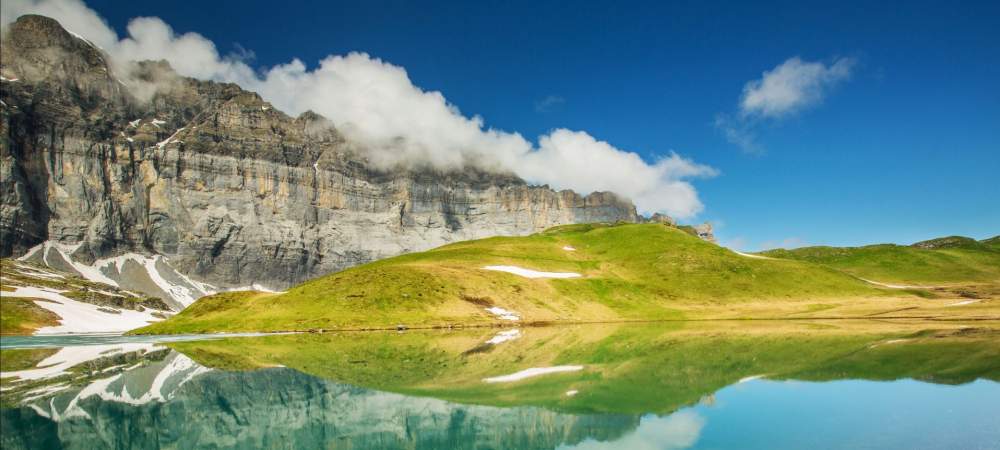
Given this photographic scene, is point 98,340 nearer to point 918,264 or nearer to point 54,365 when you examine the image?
point 54,365

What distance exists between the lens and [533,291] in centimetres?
9912

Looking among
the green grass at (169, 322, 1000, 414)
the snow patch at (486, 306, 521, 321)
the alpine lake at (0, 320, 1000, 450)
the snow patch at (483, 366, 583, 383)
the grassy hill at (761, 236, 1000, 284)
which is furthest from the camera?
the grassy hill at (761, 236, 1000, 284)

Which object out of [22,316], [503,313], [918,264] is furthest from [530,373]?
[918,264]

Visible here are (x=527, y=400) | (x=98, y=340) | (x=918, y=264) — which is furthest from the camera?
(x=918, y=264)

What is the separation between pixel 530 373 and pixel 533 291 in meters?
68.2

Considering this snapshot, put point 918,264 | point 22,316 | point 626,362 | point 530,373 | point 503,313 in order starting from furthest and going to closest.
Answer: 1. point 918,264
2. point 22,316
3. point 503,313
4. point 626,362
5. point 530,373

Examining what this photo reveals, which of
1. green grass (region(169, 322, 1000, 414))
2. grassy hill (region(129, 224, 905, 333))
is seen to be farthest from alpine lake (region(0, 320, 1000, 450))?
grassy hill (region(129, 224, 905, 333))

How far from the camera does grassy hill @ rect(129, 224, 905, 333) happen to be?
84.8 meters

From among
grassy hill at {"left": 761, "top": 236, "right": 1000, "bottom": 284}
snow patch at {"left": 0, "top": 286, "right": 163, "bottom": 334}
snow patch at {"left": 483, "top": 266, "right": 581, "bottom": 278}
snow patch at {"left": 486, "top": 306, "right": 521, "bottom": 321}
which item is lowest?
snow patch at {"left": 0, "top": 286, "right": 163, "bottom": 334}

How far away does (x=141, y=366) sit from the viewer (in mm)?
37250

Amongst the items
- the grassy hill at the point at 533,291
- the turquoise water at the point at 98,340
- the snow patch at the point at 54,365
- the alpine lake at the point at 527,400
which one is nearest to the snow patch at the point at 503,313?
the grassy hill at the point at 533,291

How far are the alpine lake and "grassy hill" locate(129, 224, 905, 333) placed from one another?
4273cm

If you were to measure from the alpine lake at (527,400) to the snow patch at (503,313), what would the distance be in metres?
44.6

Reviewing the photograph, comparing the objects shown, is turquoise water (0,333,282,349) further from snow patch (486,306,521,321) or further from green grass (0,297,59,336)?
snow patch (486,306,521,321)
